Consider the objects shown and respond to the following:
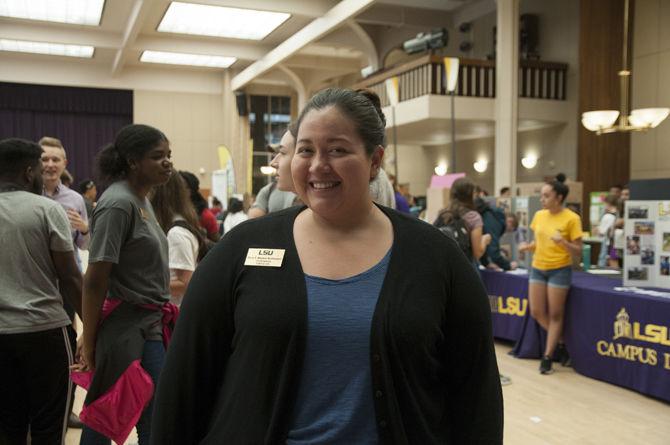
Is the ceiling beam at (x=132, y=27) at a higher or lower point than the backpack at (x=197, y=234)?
higher

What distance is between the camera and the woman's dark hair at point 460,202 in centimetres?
452

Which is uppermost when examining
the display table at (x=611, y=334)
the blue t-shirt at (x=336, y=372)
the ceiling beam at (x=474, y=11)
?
the ceiling beam at (x=474, y=11)

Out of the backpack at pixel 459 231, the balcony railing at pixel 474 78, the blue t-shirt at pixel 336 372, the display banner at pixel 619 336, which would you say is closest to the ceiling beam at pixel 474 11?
the balcony railing at pixel 474 78

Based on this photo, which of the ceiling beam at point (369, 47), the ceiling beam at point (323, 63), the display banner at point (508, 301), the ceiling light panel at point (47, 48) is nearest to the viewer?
the display banner at point (508, 301)

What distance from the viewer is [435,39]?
1122 centimetres

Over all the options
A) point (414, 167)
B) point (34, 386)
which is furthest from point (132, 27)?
point (34, 386)

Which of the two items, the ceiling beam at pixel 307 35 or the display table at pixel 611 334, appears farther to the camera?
the ceiling beam at pixel 307 35

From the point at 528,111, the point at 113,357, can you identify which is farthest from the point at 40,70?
the point at 113,357

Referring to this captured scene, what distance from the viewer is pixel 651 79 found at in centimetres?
1064

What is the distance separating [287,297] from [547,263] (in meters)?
4.13

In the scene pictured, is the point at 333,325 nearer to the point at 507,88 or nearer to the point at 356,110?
the point at 356,110

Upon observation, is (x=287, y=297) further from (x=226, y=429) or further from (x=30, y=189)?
(x=30, y=189)

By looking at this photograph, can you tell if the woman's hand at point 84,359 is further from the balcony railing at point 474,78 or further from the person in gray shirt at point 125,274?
the balcony railing at point 474,78

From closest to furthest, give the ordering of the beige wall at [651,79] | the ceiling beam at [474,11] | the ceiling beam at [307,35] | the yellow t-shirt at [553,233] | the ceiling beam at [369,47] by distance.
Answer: the yellow t-shirt at [553,233]
the beige wall at [651,79]
the ceiling beam at [307,35]
the ceiling beam at [474,11]
the ceiling beam at [369,47]
